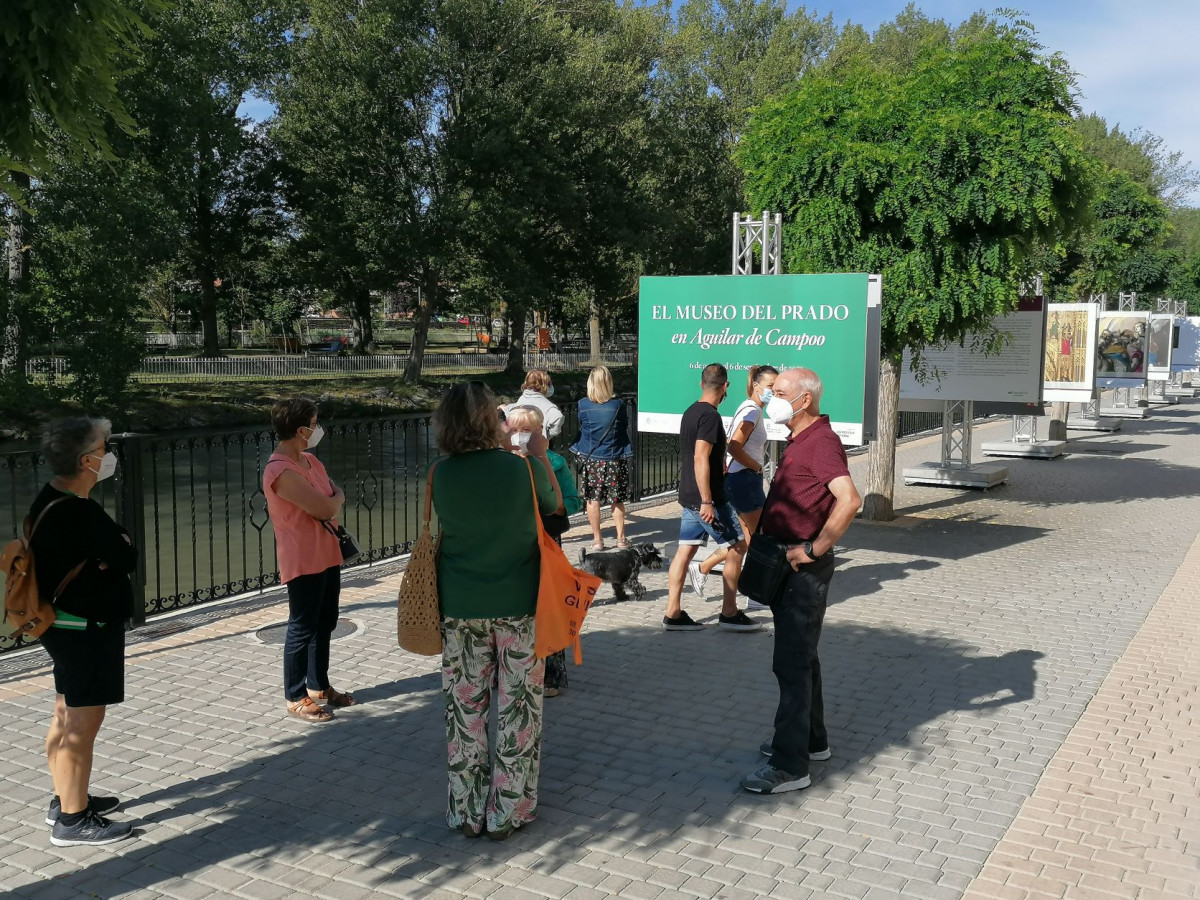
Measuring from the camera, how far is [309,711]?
548 centimetres

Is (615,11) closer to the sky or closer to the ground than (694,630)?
closer to the sky

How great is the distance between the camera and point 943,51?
11.5 meters

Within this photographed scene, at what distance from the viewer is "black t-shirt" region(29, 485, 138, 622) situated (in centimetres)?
393

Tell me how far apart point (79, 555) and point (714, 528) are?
13.3ft

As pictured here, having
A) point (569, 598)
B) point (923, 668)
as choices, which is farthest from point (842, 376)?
point (569, 598)

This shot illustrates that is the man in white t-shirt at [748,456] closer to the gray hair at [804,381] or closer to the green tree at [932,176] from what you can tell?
the gray hair at [804,381]

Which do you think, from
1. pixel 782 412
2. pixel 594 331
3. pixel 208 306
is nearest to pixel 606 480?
pixel 782 412

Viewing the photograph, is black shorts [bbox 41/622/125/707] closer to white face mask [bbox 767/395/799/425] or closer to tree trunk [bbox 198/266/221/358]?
white face mask [bbox 767/395/799/425]

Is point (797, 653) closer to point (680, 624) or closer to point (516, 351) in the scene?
point (680, 624)

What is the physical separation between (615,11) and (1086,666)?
45717 millimetres

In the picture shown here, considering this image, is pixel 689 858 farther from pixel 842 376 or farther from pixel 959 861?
pixel 842 376

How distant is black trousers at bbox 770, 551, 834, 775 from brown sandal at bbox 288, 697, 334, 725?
2.31 metres

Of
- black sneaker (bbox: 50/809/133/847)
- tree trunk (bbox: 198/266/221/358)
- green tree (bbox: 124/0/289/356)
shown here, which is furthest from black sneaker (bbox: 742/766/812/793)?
tree trunk (bbox: 198/266/221/358)

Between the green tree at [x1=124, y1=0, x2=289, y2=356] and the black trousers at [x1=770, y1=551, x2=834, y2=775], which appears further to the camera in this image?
the green tree at [x1=124, y1=0, x2=289, y2=356]
